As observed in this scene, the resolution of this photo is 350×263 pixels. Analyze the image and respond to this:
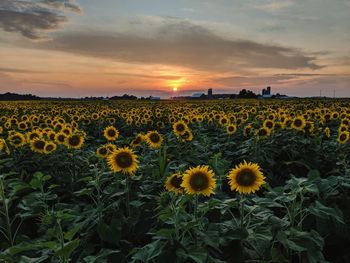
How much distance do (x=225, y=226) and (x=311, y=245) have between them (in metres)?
0.73

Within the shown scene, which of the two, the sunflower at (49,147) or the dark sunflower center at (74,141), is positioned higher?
the dark sunflower center at (74,141)

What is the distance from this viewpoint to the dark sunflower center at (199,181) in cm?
348

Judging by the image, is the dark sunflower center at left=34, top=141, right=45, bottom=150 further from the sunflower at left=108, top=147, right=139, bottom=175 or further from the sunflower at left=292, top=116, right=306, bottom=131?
the sunflower at left=292, top=116, right=306, bottom=131

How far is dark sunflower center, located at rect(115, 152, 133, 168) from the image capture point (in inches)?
181

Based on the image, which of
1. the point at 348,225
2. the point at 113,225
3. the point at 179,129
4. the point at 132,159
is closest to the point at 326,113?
the point at 179,129

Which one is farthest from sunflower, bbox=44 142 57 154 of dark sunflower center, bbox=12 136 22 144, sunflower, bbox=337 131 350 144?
sunflower, bbox=337 131 350 144

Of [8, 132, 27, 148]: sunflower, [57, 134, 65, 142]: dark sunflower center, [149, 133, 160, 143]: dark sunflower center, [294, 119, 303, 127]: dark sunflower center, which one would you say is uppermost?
[294, 119, 303, 127]: dark sunflower center

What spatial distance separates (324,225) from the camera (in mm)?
3920

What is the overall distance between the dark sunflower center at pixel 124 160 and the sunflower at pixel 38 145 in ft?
9.13

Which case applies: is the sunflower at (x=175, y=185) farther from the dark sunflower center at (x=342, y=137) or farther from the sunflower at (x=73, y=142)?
the dark sunflower center at (x=342, y=137)

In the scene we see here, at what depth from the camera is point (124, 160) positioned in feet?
15.1

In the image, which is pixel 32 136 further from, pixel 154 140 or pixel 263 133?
pixel 263 133

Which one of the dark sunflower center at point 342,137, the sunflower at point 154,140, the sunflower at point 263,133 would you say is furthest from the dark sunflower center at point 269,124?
the sunflower at point 154,140

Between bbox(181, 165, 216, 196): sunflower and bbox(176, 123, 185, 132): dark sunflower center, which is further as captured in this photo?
bbox(176, 123, 185, 132): dark sunflower center
